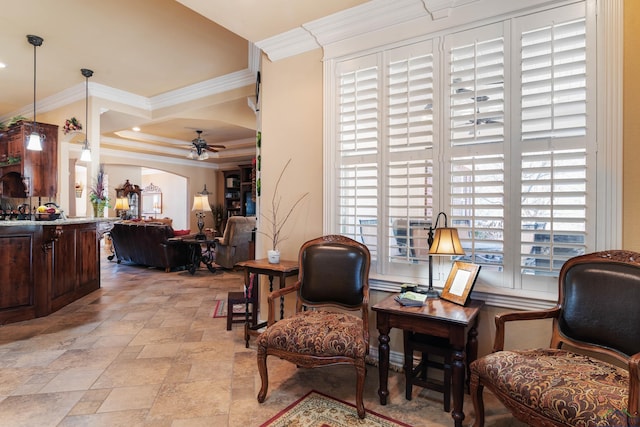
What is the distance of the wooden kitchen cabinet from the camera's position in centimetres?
546

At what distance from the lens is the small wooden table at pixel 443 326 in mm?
1862

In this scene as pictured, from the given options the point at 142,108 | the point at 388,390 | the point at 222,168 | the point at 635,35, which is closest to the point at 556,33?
the point at 635,35

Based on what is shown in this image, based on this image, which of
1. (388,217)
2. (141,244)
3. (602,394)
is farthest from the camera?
(141,244)

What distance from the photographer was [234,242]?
6477 mm

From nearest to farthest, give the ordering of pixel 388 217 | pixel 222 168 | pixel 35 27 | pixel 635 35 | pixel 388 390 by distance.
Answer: pixel 635 35 < pixel 388 390 < pixel 388 217 < pixel 35 27 < pixel 222 168

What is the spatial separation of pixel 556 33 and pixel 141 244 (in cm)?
690

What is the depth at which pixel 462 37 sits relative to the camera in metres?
2.37

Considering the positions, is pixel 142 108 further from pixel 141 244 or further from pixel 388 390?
pixel 388 390

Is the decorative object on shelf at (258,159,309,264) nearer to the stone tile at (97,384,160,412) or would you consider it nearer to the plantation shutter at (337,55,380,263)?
the plantation shutter at (337,55,380,263)

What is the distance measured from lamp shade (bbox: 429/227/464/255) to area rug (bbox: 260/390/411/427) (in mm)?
1040

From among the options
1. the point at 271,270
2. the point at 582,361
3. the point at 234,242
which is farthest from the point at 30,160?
the point at 582,361

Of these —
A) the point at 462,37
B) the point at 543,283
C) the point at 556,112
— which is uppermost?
the point at 462,37

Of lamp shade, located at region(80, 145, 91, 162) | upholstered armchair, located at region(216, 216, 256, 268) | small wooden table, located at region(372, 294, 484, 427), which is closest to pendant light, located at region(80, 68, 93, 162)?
lamp shade, located at region(80, 145, 91, 162)

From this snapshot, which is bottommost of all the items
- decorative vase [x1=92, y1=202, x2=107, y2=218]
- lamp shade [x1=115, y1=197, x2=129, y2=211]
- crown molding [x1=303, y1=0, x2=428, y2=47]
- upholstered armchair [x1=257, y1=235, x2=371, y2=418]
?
upholstered armchair [x1=257, y1=235, x2=371, y2=418]
